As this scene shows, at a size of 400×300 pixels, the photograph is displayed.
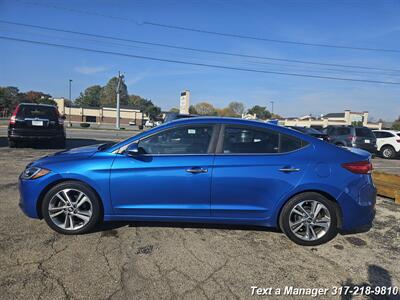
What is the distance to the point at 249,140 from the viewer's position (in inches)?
177

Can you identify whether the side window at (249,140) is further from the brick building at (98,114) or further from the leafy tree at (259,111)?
the leafy tree at (259,111)

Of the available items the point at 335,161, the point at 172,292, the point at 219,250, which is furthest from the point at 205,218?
the point at 335,161

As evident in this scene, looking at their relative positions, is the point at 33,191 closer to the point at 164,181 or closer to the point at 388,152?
the point at 164,181

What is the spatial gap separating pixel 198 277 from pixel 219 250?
2.29ft

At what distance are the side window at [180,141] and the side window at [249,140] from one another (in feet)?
0.81

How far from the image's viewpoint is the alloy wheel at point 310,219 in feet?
14.4

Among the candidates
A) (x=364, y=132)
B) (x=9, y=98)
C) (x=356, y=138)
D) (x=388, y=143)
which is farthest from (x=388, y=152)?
(x=9, y=98)

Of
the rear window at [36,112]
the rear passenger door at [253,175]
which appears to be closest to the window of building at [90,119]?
the rear window at [36,112]

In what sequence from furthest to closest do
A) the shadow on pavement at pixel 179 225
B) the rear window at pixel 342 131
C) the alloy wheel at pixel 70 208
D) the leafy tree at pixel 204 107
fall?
the leafy tree at pixel 204 107
the rear window at pixel 342 131
the shadow on pavement at pixel 179 225
the alloy wheel at pixel 70 208

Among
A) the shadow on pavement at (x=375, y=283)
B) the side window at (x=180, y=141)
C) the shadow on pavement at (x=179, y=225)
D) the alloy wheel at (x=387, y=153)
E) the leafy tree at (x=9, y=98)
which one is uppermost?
the leafy tree at (x=9, y=98)

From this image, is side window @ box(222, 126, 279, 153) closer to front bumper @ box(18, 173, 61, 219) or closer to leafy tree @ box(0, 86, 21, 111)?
front bumper @ box(18, 173, 61, 219)

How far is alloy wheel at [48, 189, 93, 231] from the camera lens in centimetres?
441

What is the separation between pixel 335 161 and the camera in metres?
4.39

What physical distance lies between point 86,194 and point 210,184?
1.51 m
